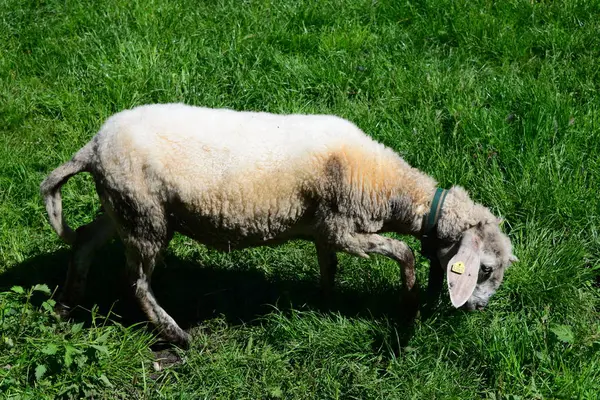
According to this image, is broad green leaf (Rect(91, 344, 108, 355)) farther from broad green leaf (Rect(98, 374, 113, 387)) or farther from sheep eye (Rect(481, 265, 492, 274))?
sheep eye (Rect(481, 265, 492, 274))

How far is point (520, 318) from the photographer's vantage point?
4.98 m

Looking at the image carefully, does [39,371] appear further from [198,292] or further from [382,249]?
[382,249]

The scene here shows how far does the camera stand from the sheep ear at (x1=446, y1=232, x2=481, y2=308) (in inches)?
176

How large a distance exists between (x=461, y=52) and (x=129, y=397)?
13.4 ft

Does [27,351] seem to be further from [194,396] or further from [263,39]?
[263,39]

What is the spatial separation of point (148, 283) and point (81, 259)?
1.69ft

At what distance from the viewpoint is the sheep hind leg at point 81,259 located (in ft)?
16.3

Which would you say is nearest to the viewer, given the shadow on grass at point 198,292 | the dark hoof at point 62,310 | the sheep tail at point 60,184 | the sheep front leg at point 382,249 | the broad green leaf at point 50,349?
the broad green leaf at point 50,349

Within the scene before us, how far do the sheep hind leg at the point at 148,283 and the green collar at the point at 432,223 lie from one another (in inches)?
62.6

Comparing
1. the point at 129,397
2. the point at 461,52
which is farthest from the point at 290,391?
the point at 461,52

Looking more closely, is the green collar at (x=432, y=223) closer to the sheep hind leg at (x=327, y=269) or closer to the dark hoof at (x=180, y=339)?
the sheep hind leg at (x=327, y=269)

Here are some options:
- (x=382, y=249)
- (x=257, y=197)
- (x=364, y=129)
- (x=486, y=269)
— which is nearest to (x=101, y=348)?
(x=257, y=197)

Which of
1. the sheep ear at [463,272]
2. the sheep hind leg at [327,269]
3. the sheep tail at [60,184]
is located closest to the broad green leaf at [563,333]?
the sheep ear at [463,272]

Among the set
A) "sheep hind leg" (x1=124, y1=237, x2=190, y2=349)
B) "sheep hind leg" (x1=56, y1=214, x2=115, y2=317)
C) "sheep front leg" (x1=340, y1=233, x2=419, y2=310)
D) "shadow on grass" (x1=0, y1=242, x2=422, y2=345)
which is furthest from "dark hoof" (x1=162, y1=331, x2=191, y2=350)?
"sheep front leg" (x1=340, y1=233, x2=419, y2=310)
